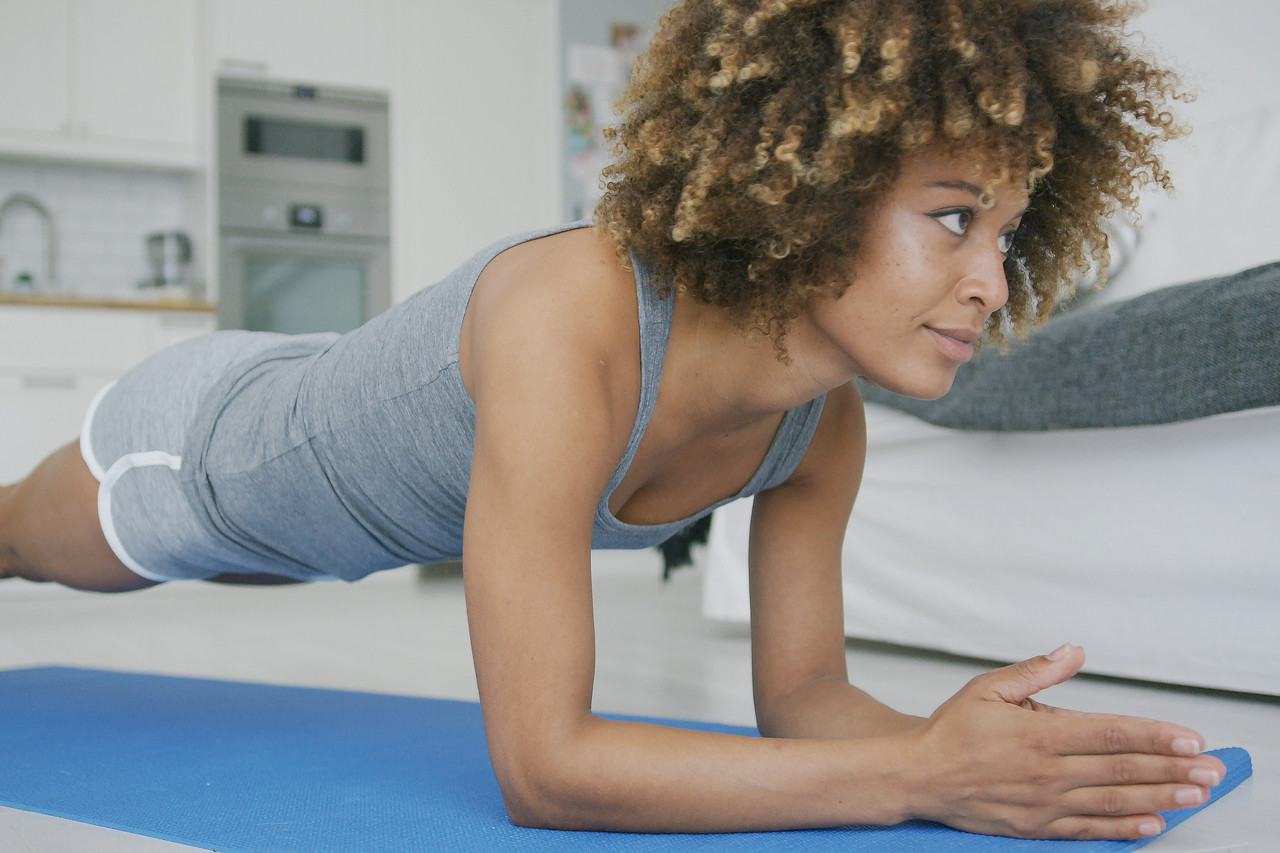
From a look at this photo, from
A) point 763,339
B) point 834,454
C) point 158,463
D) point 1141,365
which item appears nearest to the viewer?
point 763,339

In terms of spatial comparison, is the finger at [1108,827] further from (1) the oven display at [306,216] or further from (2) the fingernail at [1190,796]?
(1) the oven display at [306,216]

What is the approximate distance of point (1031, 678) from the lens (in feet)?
2.85

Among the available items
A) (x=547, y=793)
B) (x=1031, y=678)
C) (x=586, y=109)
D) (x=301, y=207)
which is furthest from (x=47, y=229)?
(x=1031, y=678)

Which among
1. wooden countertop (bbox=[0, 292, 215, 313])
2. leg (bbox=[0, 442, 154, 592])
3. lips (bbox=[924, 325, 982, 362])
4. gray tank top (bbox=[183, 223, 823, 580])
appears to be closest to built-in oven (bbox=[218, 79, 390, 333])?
wooden countertop (bbox=[0, 292, 215, 313])

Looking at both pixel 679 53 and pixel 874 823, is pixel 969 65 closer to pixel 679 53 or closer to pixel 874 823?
pixel 679 53

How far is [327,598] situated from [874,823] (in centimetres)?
303

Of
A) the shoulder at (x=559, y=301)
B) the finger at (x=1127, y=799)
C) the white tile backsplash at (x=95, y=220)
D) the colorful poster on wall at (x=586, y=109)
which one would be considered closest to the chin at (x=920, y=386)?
the shoulder at (x=559, y=301)

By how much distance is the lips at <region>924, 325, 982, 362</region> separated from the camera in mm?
945

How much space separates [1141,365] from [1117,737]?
1068 mm

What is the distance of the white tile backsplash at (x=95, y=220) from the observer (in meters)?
4.18

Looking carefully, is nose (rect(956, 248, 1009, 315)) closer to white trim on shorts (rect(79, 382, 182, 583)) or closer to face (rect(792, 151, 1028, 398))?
face (rect(792, 151, 1028, 398))

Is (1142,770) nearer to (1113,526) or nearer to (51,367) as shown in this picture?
(1113,526)

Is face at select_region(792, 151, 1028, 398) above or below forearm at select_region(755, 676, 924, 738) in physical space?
above

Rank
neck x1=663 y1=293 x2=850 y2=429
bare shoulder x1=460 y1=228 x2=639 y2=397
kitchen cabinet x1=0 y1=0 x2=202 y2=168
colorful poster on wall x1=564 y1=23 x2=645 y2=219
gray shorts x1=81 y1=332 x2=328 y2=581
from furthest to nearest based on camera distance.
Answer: colorful poster on wall x1=564 y1=23 x2=645 y2=219 < kitchen cabinet x1=0 y1=0 x2=202 y2=168 < gray shorts x1=81 y1=332 x2=328 y2=581 < neck x1=663 y1=293 x2=850 y2=429 < bare shoulder x1=460 y1=228 x2=639 y2=397
